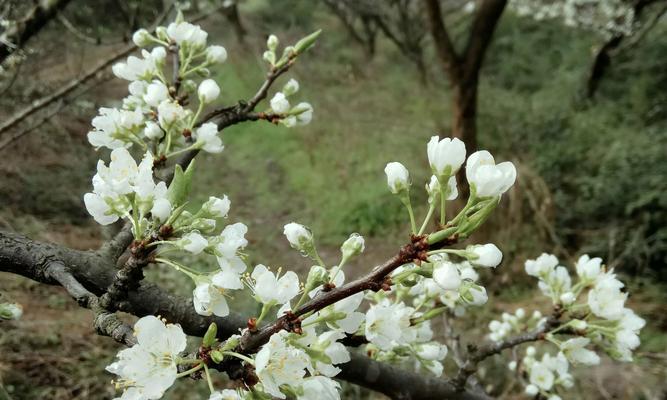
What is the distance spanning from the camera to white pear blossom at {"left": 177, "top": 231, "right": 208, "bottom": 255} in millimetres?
718

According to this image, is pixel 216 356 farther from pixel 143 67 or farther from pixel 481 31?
pixel 481 31

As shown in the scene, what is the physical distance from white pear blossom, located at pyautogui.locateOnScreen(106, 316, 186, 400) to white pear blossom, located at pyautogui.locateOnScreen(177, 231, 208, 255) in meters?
0.10

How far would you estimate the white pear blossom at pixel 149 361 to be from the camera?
0.67m

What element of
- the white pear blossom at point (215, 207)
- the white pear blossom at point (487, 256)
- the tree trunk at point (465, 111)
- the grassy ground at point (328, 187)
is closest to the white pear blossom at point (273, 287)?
the white pear blossom at point (215, 207)

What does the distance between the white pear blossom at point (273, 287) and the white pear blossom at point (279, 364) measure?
0.17ft

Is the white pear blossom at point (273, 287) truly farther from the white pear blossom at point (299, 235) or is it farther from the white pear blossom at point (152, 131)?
the white pear blossom at point (152, 131)

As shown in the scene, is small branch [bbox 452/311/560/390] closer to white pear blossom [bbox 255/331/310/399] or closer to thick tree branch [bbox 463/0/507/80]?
white pear blossom [bbox 255/331/310/399]

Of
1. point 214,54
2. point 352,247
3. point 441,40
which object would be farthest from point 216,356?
point 441,40

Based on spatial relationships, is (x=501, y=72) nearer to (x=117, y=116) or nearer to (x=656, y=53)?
(x=656, y=53)

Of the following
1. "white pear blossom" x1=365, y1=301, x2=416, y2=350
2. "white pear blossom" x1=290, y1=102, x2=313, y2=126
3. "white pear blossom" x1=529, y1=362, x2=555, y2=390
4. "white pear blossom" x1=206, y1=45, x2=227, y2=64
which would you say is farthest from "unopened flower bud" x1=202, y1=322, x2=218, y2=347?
"white pear blossom" x1=529, y1=362, x2=555, y2=390

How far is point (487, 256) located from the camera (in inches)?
27.9

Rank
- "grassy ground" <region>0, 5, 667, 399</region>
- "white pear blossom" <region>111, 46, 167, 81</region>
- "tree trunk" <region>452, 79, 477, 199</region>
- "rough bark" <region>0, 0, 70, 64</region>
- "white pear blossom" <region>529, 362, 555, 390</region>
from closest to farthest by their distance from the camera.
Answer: "white pear blossom" <region>111, 46, 167, 81</region>, "white pear blossom" <region>529, 362, 555, 390</region>, "rough bark" <region>0, 0, 70, 64</region>, "grassy ground" <region>0, 5, 667, 399</region>, "tree trunk" <region>452, 79, 477, 199</region>

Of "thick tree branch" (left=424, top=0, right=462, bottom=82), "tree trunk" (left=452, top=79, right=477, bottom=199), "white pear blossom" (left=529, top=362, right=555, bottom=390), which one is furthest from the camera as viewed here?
"tree trunk" (left=452, top=79, right=477, bottom=199)

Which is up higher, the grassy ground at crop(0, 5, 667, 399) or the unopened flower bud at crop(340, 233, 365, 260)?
the unopened flower bud at crop(340, 233, 365, 260)
